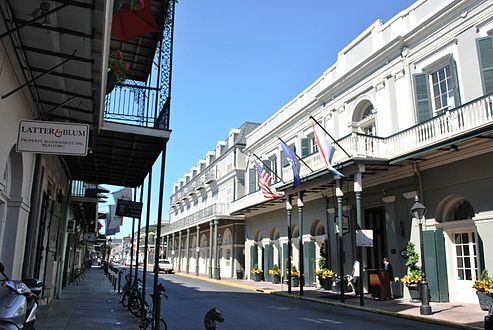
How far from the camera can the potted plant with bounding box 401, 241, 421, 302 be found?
14.8m

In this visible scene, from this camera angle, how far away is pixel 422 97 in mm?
15898

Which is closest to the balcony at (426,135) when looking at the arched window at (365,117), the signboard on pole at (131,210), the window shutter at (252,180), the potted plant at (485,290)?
the arched window at (365,117)

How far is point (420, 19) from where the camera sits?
54.3ft

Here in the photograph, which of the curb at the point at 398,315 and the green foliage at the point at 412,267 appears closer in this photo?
the curb at the point at 398,315

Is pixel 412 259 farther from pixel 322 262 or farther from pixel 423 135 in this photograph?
pixel 322 262

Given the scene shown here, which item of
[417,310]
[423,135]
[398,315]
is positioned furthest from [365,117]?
[398,315]

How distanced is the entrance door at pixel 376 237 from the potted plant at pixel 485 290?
6301 millimetres

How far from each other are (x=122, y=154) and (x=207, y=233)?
3465 centimetres

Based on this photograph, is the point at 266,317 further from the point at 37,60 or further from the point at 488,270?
the point at 37,60

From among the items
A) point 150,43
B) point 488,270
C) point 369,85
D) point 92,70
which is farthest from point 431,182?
point 92,70

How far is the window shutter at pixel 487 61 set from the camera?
13297mm

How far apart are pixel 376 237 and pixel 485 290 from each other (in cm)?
748

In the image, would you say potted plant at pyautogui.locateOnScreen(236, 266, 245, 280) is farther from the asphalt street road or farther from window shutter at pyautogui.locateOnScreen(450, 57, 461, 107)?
Answer: window shutter at pyautogui.locateOnScreen(450, 57, 461, 107)

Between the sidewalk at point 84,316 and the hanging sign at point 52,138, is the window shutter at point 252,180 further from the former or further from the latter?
the hanging sign at point 52,138
